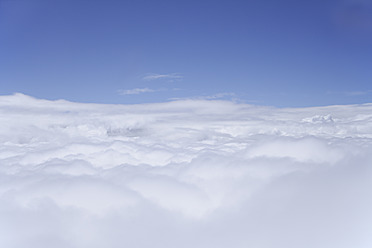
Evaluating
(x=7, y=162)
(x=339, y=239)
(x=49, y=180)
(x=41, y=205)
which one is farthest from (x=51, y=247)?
(x=339, y=239)

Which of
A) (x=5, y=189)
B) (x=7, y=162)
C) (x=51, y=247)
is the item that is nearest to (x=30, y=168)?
(x=7, y=162)

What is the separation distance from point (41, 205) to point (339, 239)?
8508 inches

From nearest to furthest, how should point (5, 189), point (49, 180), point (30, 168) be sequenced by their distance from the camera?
1. point (5, 189)
2. point (49, 180)
3. point (30, 168)

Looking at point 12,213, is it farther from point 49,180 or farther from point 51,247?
point 51,247

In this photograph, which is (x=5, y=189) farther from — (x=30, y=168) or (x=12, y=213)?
(x=30, y=168)

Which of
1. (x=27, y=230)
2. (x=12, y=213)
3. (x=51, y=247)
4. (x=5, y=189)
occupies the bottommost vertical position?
(x=51, y=247)

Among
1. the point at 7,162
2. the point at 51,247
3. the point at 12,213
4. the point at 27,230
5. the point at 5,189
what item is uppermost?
the point at 7,162

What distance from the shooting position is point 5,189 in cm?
16862

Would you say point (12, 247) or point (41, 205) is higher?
point (41, 205)

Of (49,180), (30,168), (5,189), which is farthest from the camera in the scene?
(30,168)

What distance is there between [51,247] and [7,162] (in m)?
72.3

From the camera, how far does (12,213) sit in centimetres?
17050

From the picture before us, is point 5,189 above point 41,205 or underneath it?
above

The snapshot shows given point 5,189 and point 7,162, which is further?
point 7,162
